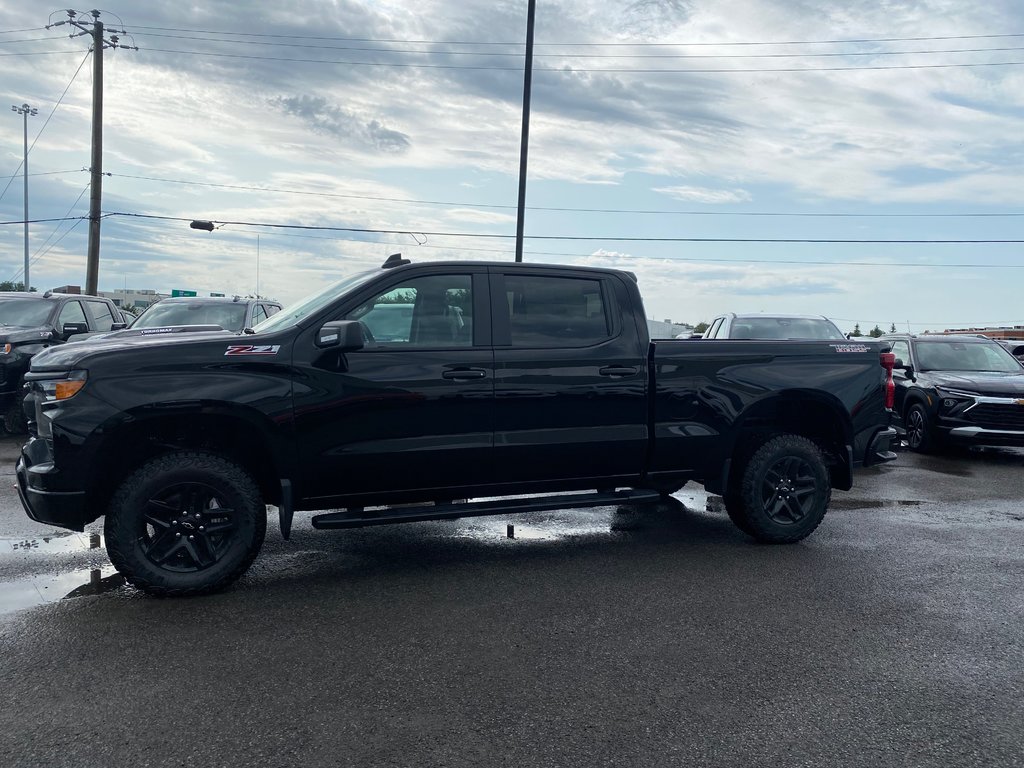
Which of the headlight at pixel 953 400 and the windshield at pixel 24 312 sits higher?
the windshield at pixel 24 312

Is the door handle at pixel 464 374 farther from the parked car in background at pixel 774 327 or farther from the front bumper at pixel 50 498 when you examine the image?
the parked car in background at pixel 774 327

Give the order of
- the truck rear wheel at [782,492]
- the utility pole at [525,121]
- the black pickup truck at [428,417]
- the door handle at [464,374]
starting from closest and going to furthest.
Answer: the black pickup truck at [428,417]
the door handle at [464,374]
the truck rear wheel at [782,492]
the utility pole at [525,121]

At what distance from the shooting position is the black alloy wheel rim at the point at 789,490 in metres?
6.23

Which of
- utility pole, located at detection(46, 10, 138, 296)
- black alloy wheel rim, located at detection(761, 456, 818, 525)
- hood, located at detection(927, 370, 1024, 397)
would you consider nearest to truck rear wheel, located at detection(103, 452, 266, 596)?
black alloy wheel rim, located at detection(761, 456, 818, 525)

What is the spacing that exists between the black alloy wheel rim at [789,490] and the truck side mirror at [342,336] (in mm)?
3173

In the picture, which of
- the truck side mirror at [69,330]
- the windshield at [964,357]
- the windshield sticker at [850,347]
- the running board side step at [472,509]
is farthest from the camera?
the windshield at [964,357]

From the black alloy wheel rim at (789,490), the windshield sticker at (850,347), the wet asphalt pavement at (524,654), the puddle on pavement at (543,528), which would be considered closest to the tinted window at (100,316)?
the wet asphalt pavement at (524,654)

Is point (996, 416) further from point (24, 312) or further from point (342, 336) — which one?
point (24, 312)

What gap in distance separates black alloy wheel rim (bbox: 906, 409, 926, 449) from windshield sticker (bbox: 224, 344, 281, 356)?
9.61 meters

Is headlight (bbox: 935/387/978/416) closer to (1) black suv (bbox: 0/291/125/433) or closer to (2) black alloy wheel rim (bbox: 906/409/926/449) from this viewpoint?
(2) black alloy wheel rim (bbox: 906/409/926/449)

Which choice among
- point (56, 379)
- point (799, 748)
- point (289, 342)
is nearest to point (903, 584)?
point (799, 748)

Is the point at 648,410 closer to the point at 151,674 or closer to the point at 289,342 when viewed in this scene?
the point at 289,342

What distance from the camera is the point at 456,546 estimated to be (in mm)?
6180

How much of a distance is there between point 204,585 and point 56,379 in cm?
141
